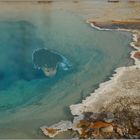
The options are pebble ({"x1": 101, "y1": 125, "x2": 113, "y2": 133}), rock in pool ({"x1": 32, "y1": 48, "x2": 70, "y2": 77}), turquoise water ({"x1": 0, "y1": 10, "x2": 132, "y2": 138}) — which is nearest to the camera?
pebble ({"x1": 101, "y1": 125, "x2": 113, "y2": 133})

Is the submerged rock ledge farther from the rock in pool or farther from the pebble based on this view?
the rock in pool

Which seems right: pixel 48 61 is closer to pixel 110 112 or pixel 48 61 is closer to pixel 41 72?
pixel 41 72

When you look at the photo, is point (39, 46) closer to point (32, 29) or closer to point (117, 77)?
A: point (32, 29)

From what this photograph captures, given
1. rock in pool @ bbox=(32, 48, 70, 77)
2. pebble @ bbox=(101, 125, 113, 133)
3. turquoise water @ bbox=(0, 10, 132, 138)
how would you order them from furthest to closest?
rock in pool @ bbox=(32, 48, 70, 77) < turquoise water @ bbox=(0, 10, 132, 138) < pebble @ bbox=(101, 125, 113, 133)

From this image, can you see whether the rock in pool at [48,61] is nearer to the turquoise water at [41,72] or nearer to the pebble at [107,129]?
the turquoise water at [41,72]

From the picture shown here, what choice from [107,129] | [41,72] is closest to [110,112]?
[107,129]

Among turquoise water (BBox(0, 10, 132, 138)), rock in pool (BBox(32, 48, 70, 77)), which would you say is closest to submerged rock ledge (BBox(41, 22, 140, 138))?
turquoise water (BBox(0, 10, 132, 138))
